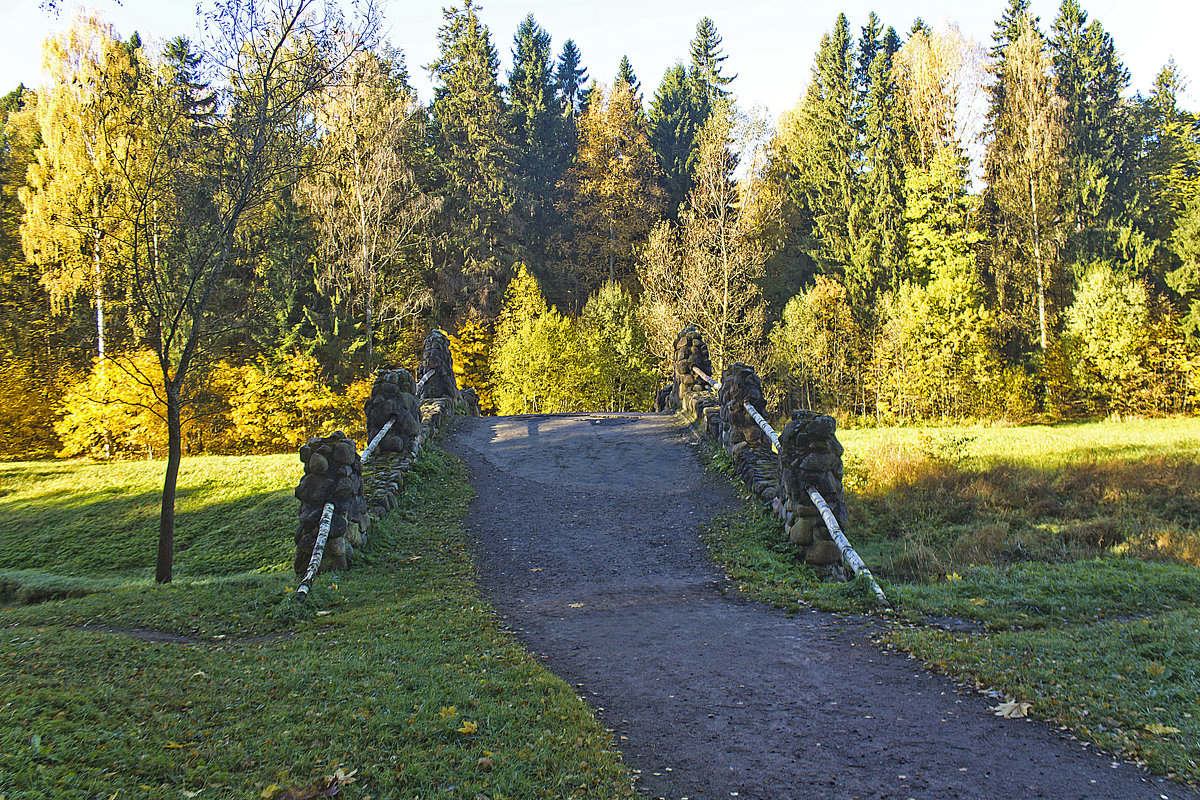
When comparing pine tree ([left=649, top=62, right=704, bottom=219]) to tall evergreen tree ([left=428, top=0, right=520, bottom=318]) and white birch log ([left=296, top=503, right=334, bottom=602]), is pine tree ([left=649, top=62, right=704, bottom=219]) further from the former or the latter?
white birch log ([left=296, top=503, right=334, bottom=602])

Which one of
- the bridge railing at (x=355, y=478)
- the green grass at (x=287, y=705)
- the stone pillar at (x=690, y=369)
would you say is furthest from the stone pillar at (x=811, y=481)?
the stone pillar at (x=690, y=369)

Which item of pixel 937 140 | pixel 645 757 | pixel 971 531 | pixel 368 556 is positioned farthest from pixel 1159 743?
pixel 937 140

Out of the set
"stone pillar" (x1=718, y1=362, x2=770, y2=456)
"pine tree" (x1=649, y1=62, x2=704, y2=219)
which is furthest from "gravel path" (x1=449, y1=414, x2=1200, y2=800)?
"pine tree" (x1=649, y1=62, x2=704, y2=219)

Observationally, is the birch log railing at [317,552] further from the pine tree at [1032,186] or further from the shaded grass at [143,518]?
the pine tree at [1032,186]

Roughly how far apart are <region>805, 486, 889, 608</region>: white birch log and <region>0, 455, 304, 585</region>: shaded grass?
7741mm

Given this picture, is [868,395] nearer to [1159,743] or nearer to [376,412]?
[376,412]

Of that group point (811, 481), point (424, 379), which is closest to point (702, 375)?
point (424, 379)

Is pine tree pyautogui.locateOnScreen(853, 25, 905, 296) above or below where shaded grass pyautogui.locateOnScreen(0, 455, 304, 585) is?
above

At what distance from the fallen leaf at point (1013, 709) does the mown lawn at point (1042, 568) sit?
8 cm

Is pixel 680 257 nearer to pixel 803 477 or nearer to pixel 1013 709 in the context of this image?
pixel 803 477

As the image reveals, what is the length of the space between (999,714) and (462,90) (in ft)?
133

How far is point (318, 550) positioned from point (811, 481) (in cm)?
577

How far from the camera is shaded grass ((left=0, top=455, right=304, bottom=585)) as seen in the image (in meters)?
12.3

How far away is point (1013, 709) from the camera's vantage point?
453 cm
